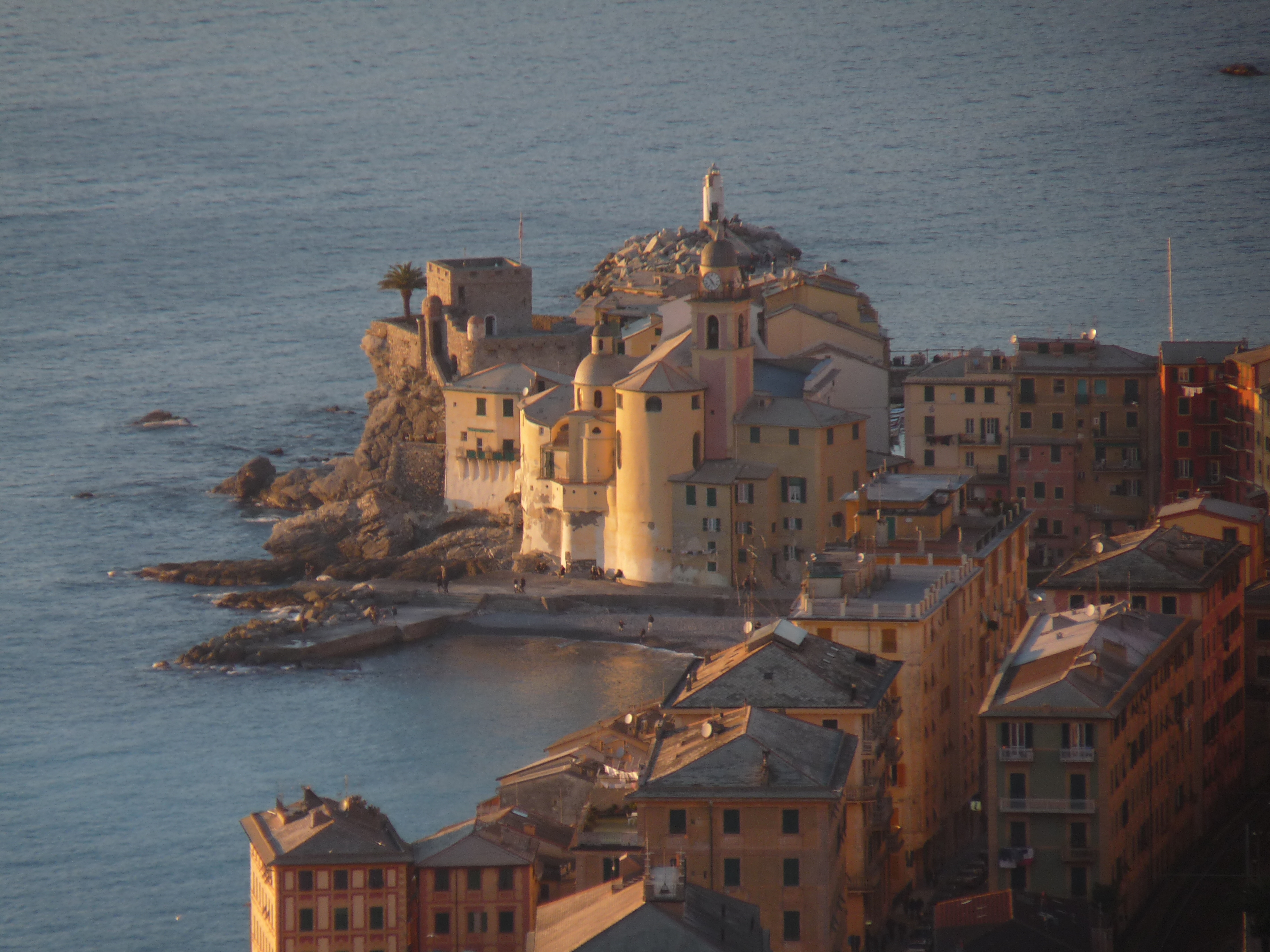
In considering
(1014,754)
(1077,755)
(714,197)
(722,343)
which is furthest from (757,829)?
(714,197)

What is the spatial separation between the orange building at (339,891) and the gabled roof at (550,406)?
4499 centimetres

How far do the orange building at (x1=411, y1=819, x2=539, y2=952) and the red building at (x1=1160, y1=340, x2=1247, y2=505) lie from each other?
43818mm

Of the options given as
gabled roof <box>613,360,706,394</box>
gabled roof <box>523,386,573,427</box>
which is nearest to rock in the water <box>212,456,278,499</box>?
gabled roof <box>523,386,573,427</box>

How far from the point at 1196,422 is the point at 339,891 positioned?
4838 centimetres

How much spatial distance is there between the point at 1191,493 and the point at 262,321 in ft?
337

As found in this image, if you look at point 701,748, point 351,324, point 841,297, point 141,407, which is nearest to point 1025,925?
point 701,748

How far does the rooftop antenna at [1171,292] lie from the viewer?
14650 cm

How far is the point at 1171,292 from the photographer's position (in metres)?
152

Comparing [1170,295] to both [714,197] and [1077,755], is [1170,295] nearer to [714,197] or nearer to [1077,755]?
[714,197]

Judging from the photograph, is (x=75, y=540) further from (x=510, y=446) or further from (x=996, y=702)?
(x=996, y=702)

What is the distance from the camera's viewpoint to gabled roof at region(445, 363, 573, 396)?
114062mm

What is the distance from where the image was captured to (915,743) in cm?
7144

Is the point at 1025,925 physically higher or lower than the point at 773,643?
lower

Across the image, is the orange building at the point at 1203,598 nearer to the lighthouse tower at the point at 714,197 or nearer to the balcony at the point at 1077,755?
the balcony at the point at 1077,755
